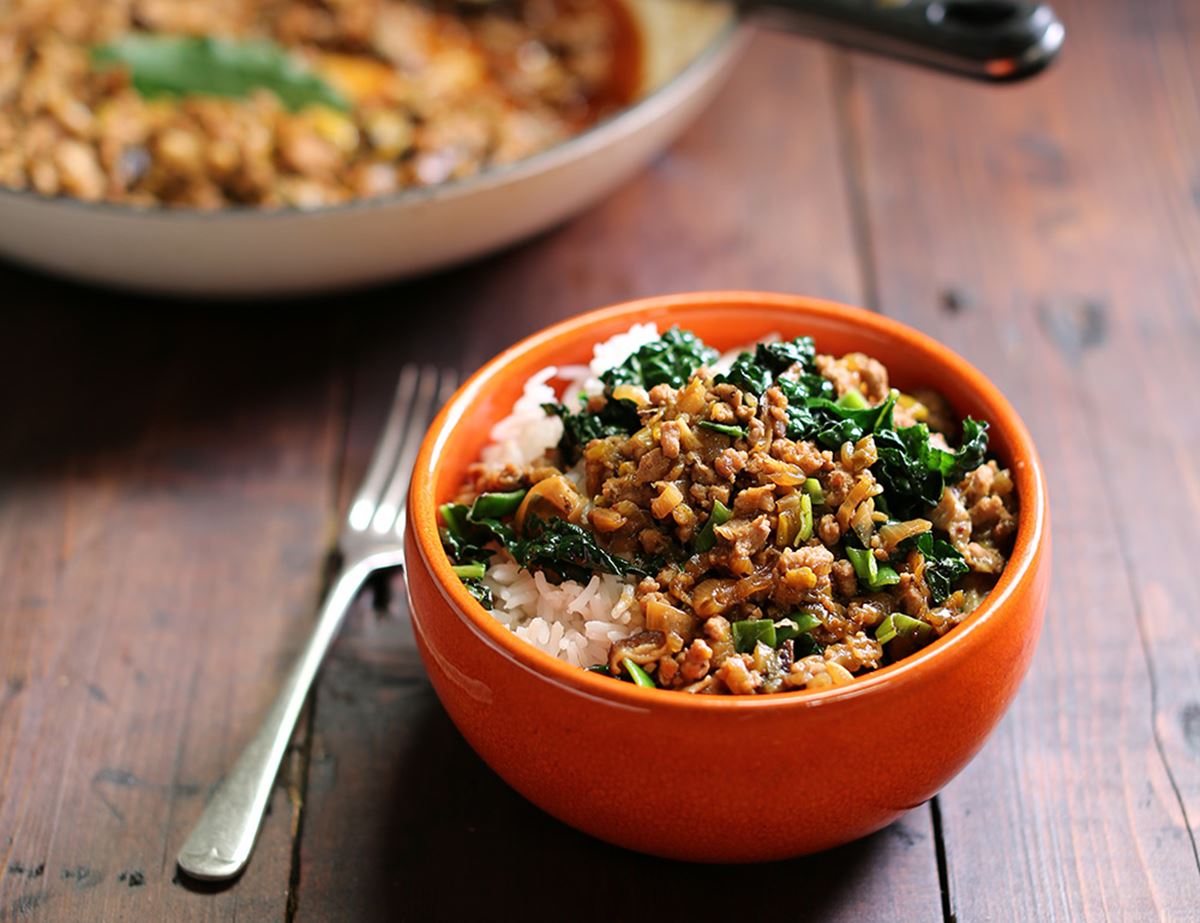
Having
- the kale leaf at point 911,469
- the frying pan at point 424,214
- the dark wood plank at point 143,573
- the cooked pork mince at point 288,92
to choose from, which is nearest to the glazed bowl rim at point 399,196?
the frying pan at point 424,214

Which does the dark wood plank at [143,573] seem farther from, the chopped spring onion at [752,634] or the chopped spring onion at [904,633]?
the chopped spring onion at [904,633]

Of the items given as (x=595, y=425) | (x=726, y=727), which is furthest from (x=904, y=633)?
(x=595, y=425)

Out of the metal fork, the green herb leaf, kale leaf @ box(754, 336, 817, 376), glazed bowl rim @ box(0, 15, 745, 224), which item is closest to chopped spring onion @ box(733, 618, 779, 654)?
kale leaf @ box(754, 336, 817, 376)

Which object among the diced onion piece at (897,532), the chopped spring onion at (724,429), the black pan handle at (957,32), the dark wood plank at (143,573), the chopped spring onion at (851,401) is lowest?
the dark wood plank at (143,573)

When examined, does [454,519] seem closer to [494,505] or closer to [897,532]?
[494,505]

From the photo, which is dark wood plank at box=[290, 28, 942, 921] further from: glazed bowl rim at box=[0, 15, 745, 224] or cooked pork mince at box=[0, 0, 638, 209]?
glazed bowl rim at box=[0, 15, 745, 224]

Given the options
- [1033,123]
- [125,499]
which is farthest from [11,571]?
[1033,123]

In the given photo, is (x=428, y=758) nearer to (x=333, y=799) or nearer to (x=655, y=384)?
(x=333, y=799)
